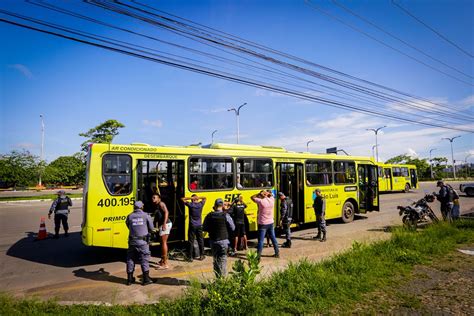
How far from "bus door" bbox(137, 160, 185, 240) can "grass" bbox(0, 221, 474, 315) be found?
346 cm

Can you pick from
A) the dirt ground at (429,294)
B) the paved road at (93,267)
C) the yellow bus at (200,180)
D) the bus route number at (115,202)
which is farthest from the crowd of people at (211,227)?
the dirt ground at (429,294)

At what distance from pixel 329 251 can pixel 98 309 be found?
597 cm

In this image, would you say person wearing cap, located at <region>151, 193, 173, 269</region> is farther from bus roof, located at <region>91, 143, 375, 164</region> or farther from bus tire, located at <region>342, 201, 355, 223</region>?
bus tire, located at <region>342, 201, 355, 223</region>

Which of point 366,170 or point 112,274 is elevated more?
point 366,170

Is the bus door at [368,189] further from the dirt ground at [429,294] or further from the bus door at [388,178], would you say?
the bus door at [388,178]

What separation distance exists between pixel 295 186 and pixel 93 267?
7297 mm

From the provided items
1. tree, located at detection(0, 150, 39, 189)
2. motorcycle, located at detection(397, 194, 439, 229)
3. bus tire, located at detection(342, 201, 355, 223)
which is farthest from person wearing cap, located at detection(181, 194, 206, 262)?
tree, located at detection(0, 150, 39, 189)

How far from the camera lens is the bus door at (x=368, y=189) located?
13562 millimetres

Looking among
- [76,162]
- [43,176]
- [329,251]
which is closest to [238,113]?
[329,251]

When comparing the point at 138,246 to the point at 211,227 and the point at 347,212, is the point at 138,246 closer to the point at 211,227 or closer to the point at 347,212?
the point at 211,227

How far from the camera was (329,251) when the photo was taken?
788cm

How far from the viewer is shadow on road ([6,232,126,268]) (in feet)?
25.1

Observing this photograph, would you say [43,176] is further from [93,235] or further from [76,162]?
[93,235]

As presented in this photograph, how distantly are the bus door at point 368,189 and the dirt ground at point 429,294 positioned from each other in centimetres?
745
